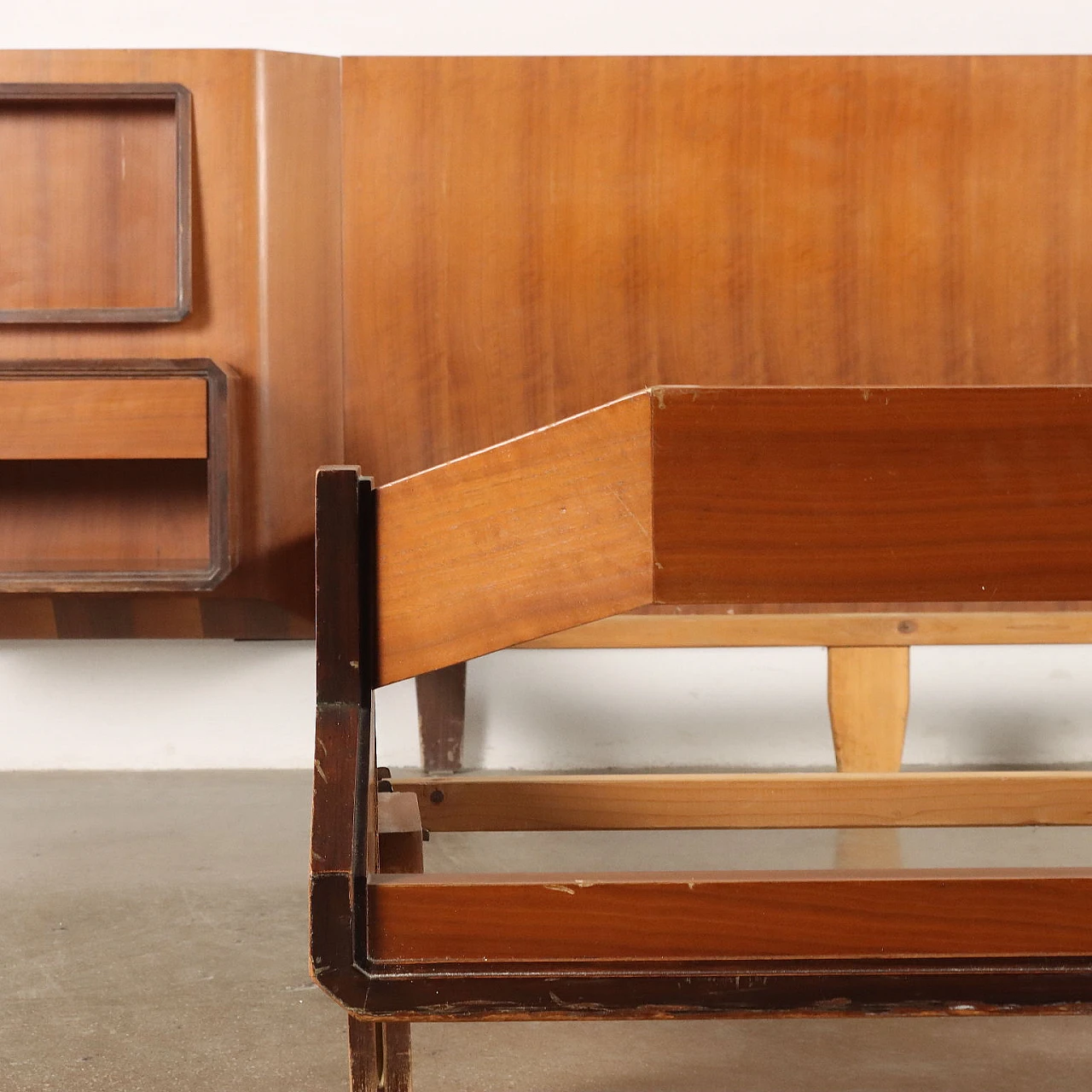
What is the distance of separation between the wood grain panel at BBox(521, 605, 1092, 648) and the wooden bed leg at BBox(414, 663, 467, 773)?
419 millimetres

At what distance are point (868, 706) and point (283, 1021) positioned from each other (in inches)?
51.3

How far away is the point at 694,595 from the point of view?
24.5 inches

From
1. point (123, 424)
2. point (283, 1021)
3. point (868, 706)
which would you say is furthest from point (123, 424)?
point (868, 706)

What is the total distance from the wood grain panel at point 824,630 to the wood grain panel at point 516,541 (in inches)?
60.7

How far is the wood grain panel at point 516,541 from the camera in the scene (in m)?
0.62

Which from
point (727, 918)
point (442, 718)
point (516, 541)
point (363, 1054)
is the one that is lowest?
point (442, 718)

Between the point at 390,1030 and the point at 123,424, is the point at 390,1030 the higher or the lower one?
the lower one

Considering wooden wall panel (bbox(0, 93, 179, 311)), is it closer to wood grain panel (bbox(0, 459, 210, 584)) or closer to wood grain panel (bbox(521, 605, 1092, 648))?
wood grain panel (bbox(0, 459, 210, 584))

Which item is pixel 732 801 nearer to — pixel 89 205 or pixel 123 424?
pixel 123 424

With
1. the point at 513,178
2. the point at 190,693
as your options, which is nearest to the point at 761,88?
the point at 513,178

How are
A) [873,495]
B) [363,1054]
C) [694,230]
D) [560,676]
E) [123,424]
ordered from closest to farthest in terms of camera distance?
[873,495] → [363,1054] → [123,424] → [694,230] → [560,676]

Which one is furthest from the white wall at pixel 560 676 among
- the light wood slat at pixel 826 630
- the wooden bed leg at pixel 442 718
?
the light wood slat at pixel 826 630

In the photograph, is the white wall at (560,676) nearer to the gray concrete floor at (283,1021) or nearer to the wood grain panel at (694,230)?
the wood grain panel at (694,230)

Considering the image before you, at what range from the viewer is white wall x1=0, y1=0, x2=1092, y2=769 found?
9.39 feet
